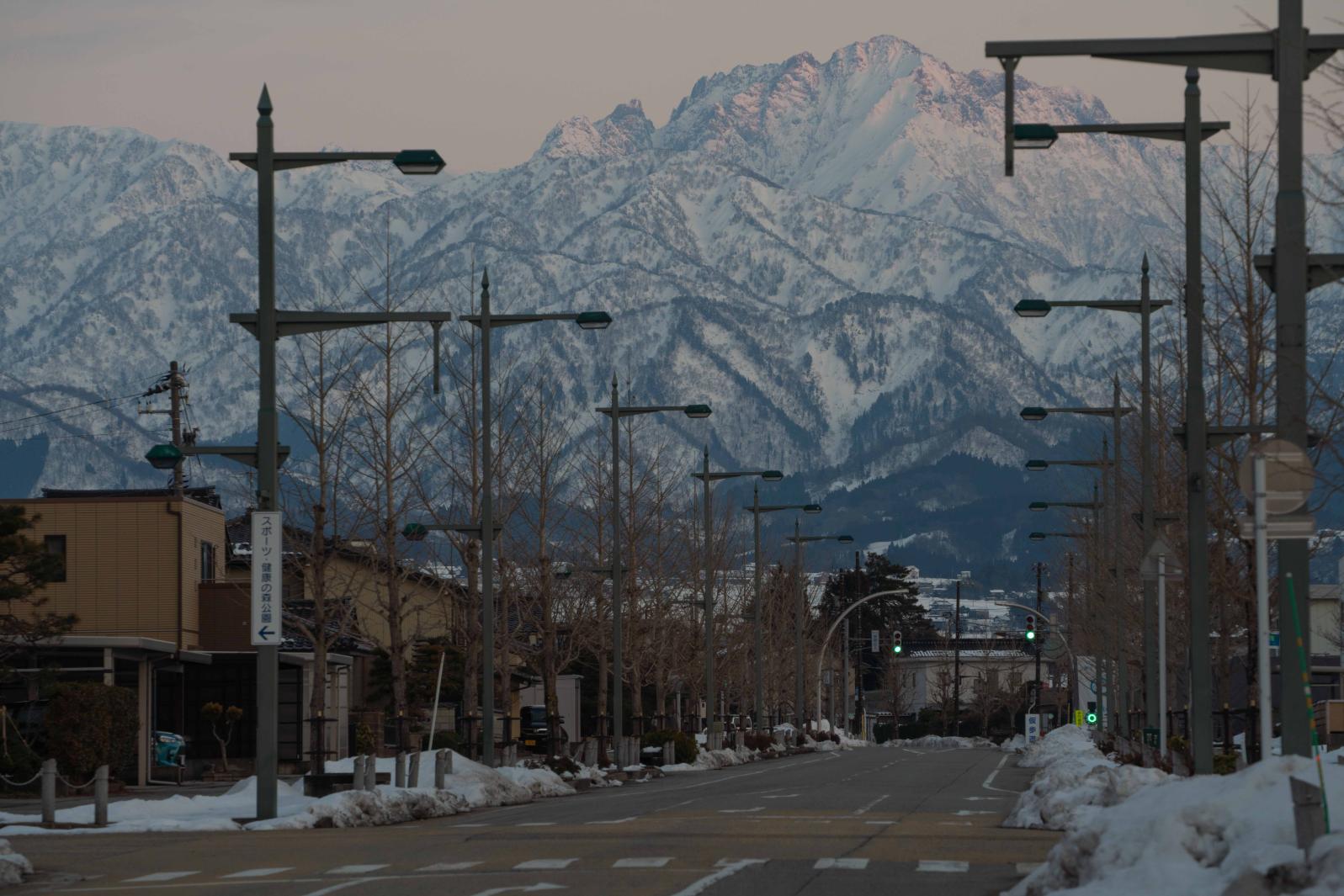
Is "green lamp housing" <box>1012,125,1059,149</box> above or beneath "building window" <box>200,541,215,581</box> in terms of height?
above

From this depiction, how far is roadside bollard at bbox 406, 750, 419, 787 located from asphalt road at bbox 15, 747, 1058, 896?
1027 mm

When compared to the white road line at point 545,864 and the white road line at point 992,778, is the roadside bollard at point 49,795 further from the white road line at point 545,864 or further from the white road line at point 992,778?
the white road line at point 992,778

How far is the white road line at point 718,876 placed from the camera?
16.7 m

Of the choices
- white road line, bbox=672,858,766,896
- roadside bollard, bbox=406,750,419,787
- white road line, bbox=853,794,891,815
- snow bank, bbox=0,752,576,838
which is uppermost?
white road line, bbox=672,858,766,896

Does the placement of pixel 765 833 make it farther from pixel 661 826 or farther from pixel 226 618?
pixel 226 618

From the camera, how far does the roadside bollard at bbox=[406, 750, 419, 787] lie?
31594 mm

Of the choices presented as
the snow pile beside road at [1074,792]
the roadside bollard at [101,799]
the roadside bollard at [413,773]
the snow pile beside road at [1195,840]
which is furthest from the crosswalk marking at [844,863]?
the roadside bollard at [413,773]

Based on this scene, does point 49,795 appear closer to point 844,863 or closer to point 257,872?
point 257,872

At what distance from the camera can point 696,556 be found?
269 feet

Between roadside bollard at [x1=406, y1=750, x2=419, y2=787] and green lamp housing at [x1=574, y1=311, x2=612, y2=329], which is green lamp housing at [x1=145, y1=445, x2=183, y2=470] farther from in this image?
green lamp housing at [x1=574, y1=311, x2=612, y2=329]

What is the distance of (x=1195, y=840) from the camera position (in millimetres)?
13734

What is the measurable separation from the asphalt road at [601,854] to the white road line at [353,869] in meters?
0.04

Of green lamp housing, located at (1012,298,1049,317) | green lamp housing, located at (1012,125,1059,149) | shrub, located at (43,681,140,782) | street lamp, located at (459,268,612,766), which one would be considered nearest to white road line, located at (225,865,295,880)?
green lamp housing, located at (1012,125,1059,149)

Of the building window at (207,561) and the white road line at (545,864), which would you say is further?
the building window at (207,561)
